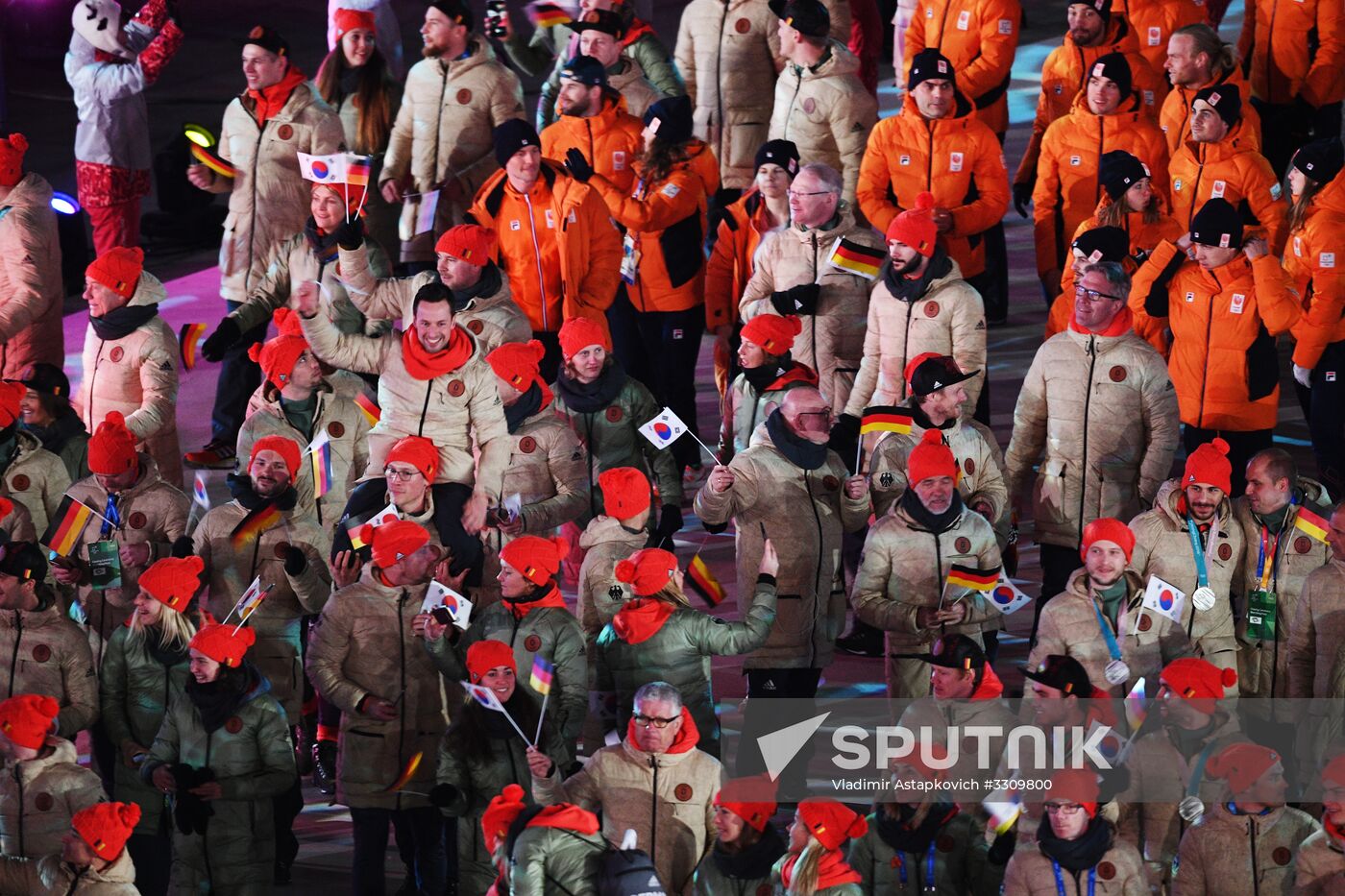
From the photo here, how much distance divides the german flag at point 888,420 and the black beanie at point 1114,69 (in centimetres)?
300

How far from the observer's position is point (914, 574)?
10.4 m

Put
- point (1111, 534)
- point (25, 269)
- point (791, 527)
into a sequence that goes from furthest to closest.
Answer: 1. point (25, 269)
2. point (791, 527)
3. point (1111, 534)

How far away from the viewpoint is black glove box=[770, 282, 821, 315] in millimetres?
12117

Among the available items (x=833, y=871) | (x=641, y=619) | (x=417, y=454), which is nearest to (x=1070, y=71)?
(x=417, y=454)

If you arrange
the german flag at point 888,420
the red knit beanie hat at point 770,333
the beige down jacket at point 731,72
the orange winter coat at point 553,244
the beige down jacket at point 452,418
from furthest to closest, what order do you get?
the beige down jacket at point 731,72, the orange winter coat at point 553,244, the red knit beanie hat at point 770,333, the german flag at point 888,420, the beige down jacket at point 452,418

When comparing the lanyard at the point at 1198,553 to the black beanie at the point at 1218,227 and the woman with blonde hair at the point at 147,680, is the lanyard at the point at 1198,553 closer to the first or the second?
the black beanie at the point at 1218,227

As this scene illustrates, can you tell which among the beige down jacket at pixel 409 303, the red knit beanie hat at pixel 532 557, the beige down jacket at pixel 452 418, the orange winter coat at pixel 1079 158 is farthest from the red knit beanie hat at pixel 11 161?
the orange winter coat at pixel 1079 158

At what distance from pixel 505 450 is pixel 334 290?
178cm

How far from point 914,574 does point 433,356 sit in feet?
6.93

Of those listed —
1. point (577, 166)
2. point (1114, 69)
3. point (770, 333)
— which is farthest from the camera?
point (1114, 69)

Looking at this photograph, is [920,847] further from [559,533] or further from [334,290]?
[334,290]

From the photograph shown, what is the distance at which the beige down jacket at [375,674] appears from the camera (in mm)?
9844

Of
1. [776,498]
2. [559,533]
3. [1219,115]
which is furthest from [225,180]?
[1219,115]

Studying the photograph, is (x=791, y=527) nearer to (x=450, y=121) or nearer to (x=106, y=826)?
(x=106, y=826)
